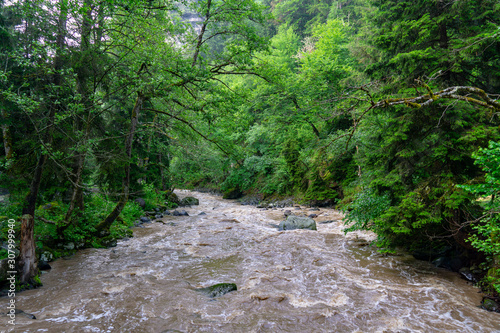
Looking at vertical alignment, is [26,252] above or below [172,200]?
above

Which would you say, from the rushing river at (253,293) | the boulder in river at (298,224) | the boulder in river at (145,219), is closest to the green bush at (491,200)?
the rushing river at (253,293)

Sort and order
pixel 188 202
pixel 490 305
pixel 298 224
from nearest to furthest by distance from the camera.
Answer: pixel 490 305 < pixel 298 224 < pixel 188 202

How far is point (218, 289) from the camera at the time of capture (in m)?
5.15

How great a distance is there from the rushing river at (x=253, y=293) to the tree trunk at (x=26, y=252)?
370 millimetres

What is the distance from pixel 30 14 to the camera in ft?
15.2

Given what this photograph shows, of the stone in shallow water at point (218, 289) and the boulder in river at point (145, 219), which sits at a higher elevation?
the stone in shallow water at point (218, 289)

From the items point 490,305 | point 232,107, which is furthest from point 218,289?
point 490,305

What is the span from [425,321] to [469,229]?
231 centimetres

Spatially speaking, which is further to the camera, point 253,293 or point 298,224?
point 298,224

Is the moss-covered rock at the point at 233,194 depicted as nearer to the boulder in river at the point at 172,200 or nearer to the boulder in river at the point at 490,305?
the boulder in river at the point at 172,200

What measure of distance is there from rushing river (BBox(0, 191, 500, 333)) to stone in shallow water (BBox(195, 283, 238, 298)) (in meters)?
0.15

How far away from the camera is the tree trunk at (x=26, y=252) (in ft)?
16.3

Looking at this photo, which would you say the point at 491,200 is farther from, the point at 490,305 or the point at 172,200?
the point at 172,200

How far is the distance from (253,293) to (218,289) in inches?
28.7
